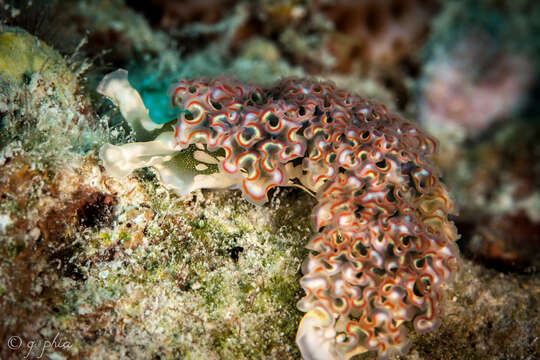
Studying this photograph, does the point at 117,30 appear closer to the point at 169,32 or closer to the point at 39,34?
the point at 169,32

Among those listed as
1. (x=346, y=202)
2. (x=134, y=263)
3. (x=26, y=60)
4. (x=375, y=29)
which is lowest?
(x=134, y=263)

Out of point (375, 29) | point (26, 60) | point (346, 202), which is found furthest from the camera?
point (375, 29)

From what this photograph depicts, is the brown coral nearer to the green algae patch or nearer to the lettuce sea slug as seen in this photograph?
the lettuce sea slug

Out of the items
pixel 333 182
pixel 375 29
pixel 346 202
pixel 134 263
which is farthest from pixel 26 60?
pixel 375 29

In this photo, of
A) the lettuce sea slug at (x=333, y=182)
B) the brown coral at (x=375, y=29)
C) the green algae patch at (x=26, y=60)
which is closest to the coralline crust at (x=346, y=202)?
the lettuce sea slug at (x=333, y=182)

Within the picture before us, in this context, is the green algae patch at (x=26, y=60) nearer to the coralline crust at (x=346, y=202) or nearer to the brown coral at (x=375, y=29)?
the coralline crust at (x=346, y=202)

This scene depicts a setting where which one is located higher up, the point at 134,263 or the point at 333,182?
the point at 333,182

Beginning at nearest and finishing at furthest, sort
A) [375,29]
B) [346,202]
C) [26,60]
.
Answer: [346,202], [26,60], [375,29]

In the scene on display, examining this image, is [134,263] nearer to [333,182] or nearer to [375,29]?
[333,182]
